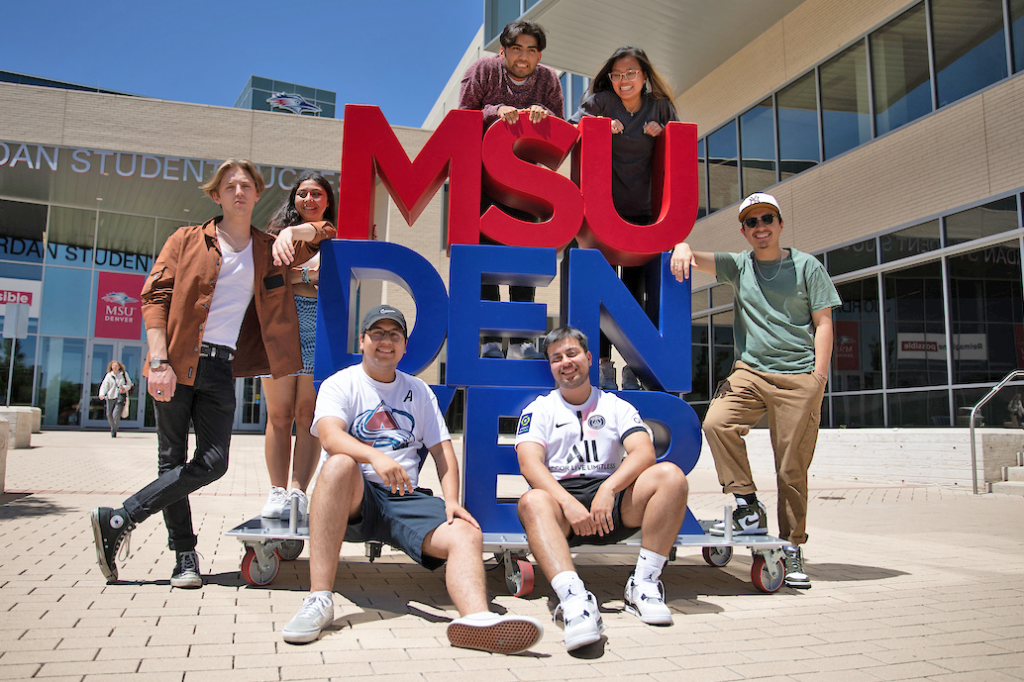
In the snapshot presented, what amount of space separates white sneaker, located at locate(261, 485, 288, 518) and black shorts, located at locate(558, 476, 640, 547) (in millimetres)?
1637

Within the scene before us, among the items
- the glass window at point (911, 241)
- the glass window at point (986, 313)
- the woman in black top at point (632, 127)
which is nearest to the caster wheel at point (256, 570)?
the woman in black top at point (632, 127)

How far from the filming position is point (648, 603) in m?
3.23

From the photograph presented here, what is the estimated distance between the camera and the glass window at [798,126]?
14539 millimetres

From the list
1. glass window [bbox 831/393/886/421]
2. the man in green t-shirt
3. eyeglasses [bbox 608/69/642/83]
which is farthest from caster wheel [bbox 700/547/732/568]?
glass window [bbox 831/393/886/421]

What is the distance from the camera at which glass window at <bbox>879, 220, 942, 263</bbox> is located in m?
11.6

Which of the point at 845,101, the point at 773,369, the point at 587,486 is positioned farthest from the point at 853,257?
the point at 587,486

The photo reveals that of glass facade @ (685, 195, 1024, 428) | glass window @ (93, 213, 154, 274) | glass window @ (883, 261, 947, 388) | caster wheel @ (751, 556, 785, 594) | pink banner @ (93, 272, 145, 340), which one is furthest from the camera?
glass window @ (93, 213, 154, 274)

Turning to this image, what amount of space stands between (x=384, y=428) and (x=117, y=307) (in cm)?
2252

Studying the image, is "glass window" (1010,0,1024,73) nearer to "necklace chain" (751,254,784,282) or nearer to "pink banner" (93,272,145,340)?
"necklace chain" (751,254,784,282)

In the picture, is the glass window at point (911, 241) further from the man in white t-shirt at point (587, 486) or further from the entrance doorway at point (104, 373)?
the entrance doorway at point (104, 373)

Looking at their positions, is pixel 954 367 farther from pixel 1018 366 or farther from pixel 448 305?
pixel 448 305

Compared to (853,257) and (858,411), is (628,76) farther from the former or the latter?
(853,257)

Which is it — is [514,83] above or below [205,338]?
above

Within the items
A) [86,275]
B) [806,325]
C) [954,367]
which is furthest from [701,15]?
[86,275]
